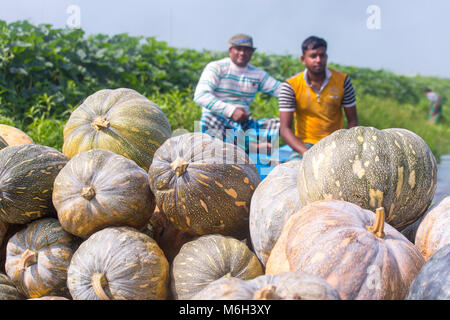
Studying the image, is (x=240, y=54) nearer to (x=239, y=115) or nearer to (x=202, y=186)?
(x=239, y=115)

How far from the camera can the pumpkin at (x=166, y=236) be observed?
239cm

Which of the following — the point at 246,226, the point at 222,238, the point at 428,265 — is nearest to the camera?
the point at 428,265

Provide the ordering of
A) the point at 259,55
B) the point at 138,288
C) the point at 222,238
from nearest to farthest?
the point at 138,288 < the point at 222,238 < the point at 259,55

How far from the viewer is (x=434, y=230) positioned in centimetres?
190

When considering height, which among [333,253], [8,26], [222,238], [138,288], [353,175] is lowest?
[138,288]

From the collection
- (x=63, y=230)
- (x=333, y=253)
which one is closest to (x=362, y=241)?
(x=333, y=253)

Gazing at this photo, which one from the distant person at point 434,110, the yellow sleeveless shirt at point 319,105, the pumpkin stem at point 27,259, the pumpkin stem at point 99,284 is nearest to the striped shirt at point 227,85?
the yellow sleeveless shirt at point 319,105

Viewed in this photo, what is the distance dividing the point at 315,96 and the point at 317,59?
1.43ft

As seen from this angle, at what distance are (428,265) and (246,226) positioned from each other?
1047 mm

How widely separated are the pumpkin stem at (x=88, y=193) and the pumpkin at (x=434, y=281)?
1.45 meters

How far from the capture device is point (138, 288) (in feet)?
6.14

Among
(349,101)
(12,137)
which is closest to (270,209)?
(12,137)

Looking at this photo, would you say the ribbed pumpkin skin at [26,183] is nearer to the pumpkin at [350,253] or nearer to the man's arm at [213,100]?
the pumpkin at [350,253]

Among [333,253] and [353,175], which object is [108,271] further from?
[353,175]
